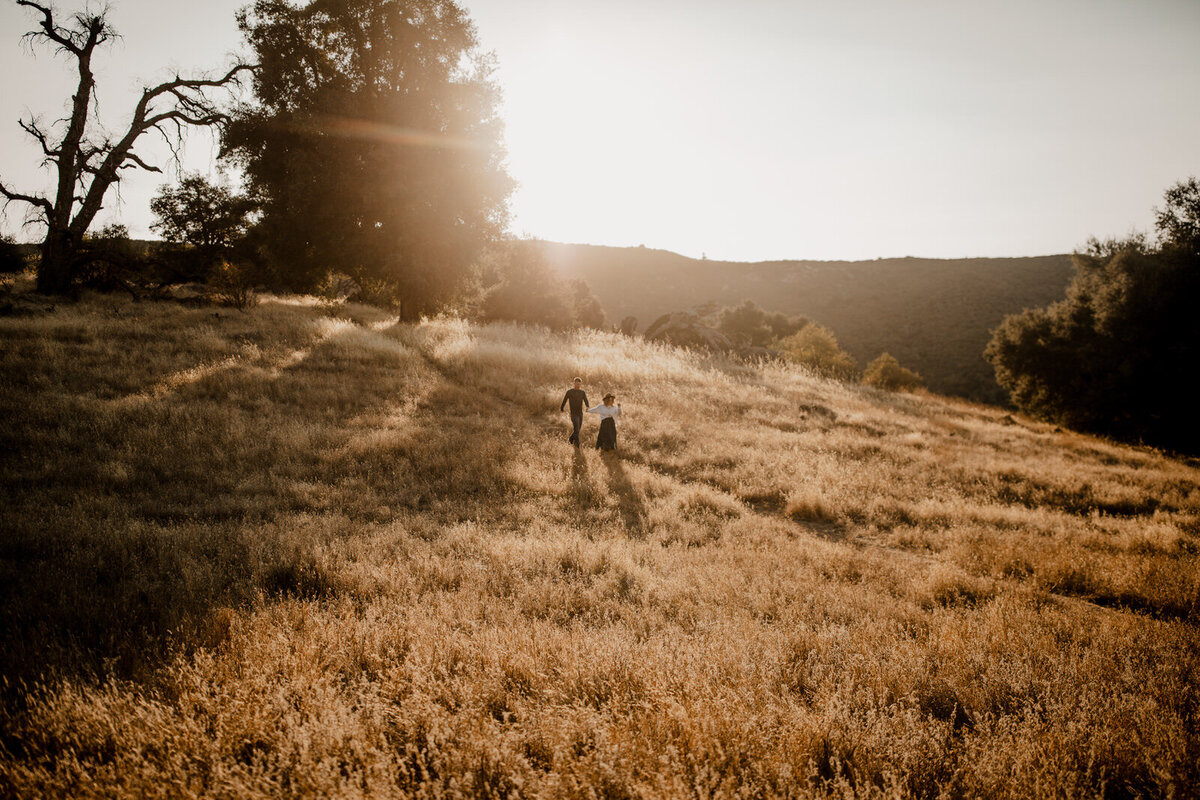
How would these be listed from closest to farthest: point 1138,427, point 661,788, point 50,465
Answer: point 661,788, point 50,465, point 1138,427

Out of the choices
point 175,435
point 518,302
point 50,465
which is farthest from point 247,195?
point 518,302

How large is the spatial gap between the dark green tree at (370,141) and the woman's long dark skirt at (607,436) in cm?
1213

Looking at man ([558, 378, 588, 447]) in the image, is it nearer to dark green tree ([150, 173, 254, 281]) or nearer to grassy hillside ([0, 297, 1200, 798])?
grassy hillside ([0, 297, 1200, 798])

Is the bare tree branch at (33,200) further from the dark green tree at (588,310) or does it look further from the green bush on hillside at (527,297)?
the dark green tree at (588,310)

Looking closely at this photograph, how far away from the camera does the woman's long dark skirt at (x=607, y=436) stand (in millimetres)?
11656

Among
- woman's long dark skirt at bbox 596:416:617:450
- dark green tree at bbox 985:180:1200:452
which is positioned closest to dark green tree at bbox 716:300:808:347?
dark green tree at bbox 985:180:1200:452

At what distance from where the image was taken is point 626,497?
8852 millimetres

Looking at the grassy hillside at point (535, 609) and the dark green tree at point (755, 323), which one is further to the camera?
the dark green tree at point (755, 323)

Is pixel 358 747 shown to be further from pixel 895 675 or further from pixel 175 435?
pixel 175 435

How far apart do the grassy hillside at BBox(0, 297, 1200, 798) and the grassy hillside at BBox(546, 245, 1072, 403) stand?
1415 inches

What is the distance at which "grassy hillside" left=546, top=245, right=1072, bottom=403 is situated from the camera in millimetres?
54469

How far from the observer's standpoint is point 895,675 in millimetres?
3482

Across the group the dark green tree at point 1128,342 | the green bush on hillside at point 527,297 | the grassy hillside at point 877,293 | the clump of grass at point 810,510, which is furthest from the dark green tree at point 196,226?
the dark green tree at point 1128,342

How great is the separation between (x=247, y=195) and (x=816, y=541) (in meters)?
22.7
